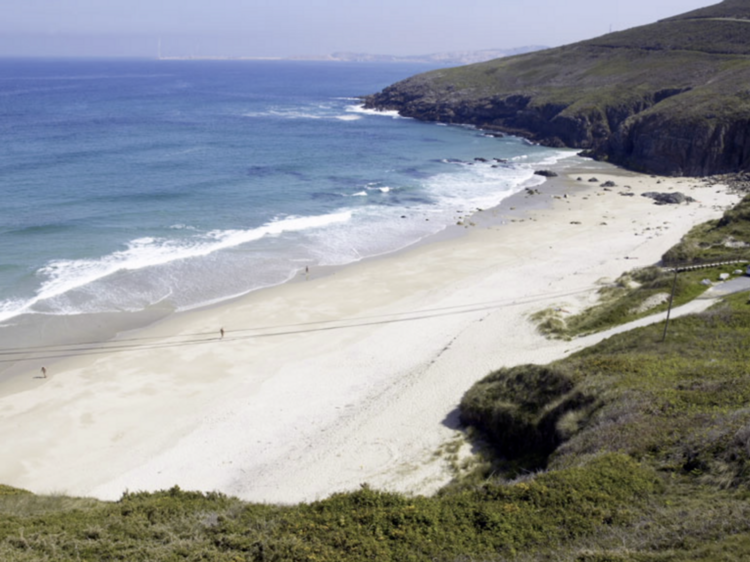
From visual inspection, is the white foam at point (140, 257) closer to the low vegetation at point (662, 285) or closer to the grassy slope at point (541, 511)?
the grassy slope at point (541, 511)

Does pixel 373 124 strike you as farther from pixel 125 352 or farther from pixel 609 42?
pixel 125 352

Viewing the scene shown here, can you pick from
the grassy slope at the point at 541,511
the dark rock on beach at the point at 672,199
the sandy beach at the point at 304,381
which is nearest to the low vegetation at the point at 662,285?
the sandy beach at the point at 304,381

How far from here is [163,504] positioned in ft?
41.9

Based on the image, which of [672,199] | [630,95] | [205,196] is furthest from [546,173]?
[205,196]

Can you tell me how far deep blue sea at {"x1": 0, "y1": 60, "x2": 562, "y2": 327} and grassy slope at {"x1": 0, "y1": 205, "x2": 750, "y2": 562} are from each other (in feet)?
65.3

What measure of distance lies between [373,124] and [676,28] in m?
60.1

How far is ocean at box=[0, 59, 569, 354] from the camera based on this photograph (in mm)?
33406

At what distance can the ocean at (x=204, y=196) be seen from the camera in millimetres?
33406

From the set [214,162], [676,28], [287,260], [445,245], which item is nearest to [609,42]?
[676,28]

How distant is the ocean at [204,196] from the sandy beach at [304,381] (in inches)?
165

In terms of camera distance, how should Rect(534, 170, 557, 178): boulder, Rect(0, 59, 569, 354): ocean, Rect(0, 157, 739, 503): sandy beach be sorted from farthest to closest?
Rect(534, 170, 557, 178): boulder → Rect(0, 59, 569, 354): ocean → Rect(0, 157, 739, 503): sandy beach

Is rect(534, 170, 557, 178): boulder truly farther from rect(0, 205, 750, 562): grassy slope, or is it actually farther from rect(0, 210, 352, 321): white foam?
rect(0, 205, 750, 562): grassy slope

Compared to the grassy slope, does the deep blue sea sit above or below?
above

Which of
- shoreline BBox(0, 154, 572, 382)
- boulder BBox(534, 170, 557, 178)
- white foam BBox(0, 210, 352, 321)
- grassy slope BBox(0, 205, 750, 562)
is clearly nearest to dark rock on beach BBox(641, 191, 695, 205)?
boulder BBox(534, 170, 557, 178)
